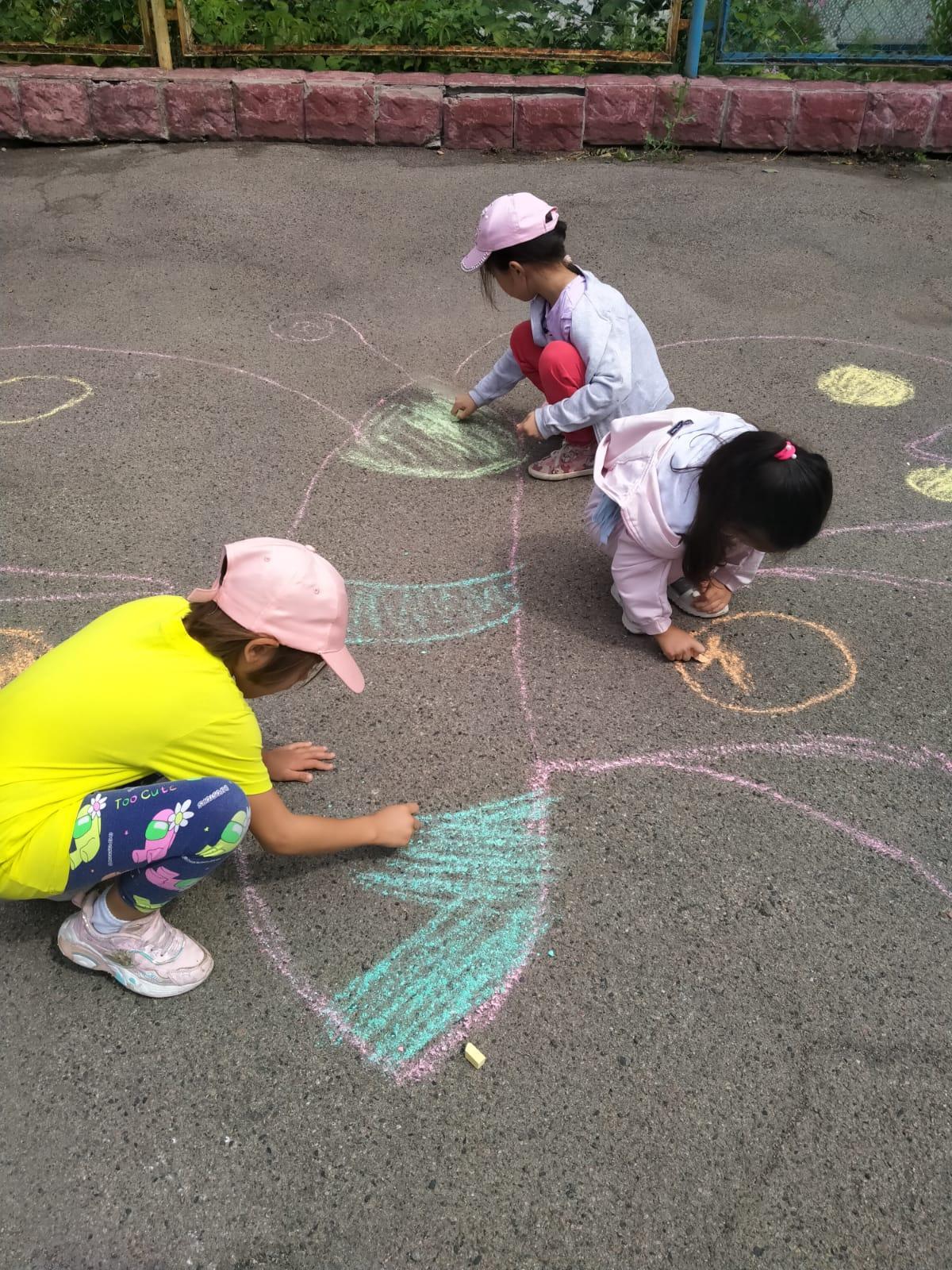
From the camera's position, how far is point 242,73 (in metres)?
6.02

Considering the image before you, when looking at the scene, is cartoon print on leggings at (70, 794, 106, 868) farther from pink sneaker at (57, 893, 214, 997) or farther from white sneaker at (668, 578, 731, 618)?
white sneaker at (668, 578, 731, 618)

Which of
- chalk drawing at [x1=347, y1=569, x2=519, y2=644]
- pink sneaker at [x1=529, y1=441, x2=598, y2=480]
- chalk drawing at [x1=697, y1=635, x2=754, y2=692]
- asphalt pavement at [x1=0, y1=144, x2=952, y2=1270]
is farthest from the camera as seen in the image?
pink sneaker at [x1=529, y1=441, x2=598, y2=480]

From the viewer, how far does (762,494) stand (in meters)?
2.41

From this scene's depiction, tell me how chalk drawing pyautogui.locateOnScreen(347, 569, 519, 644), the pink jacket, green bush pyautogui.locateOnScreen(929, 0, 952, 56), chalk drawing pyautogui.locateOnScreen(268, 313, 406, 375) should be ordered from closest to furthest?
the pink jacket → chalk drawing pyautogui.locateOnScreen(347, 569, 519, 644) → chalk drawing pyautogui.locateOnScreen(268, 313, 406, 375) → green bush pyautogui.locateOnScreen(929, 0, 952, 56)

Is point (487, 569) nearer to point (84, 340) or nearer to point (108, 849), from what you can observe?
point (108, 849)

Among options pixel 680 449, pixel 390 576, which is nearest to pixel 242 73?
pixel 390 576

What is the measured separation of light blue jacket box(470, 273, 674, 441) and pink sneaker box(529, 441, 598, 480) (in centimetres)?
14

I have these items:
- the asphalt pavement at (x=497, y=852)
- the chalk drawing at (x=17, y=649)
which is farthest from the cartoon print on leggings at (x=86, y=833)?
the chalk drawing at (x=17, y=649)

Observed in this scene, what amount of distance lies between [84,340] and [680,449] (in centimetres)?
286

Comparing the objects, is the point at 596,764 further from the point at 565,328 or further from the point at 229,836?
the point at 565,328

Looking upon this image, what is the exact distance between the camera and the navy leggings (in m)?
1.87

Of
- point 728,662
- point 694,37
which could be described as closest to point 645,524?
point 728,662

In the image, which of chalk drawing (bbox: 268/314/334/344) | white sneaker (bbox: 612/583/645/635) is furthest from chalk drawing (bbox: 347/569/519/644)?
chalk drawing (bbox: 268/314/334/344)

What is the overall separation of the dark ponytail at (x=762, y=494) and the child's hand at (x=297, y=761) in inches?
43.9
